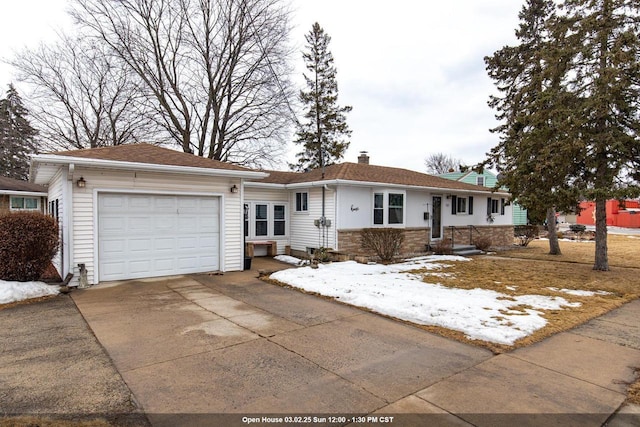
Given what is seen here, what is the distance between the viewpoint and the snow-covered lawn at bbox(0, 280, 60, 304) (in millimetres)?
6555

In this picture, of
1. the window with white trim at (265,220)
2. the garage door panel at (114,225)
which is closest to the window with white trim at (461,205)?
the window with white trim at (265,220)

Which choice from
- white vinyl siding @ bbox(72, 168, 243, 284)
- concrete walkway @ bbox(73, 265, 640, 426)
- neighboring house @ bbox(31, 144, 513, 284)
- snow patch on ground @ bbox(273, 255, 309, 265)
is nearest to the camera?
concrete walkway @ bbox(73, 265, 640, 426)

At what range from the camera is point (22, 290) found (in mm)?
6785

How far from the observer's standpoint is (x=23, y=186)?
18859mm

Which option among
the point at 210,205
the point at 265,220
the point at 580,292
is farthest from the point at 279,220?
the point at 580,292

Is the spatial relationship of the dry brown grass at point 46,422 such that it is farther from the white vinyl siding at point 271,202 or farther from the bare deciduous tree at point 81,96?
the bare deciduous tree at point 81,96

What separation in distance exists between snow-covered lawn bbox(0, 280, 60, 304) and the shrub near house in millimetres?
376

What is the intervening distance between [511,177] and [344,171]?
553 cm

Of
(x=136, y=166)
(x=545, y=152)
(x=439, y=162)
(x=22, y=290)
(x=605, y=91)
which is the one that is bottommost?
(x=22, y=290)

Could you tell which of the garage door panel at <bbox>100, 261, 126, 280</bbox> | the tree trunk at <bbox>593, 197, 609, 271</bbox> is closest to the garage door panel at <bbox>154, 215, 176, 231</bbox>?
the garage door panel at <bbox>100, 261, 126, 280</bbox>

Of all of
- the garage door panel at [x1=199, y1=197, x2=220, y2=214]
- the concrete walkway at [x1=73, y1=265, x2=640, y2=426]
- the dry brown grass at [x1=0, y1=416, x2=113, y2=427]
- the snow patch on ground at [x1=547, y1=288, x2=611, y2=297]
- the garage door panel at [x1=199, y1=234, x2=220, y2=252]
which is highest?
the garage door panel at [x1=199, y1=197, x2=220, y2=214]

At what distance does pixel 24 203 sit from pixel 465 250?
74.6 ft

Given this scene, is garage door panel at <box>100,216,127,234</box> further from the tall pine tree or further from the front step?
the front step

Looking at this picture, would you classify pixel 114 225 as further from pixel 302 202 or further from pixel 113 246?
pixel 302 202
